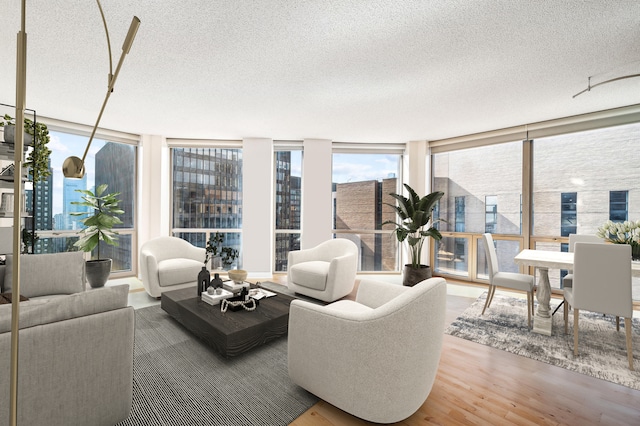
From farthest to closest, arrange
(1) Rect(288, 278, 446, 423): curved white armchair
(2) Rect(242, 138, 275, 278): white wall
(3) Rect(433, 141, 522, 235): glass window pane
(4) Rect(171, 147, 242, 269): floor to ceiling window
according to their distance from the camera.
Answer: (4) Rect(171, 147, 242, 269): floor to ceiling window
(2) Rect(242, 138, 275, 278): white wall
(3) Rect(433, 141, 522, 235): glass window pane
(1) Rect(288, 278, 446, 423): curved white armchair

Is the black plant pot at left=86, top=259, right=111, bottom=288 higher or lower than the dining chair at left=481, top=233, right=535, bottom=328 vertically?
lower

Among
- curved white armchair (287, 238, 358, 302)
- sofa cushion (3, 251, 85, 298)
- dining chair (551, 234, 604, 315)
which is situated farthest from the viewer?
curved white armchair (287, 238, 358, 302)

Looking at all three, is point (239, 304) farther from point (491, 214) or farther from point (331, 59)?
point (491, 214)

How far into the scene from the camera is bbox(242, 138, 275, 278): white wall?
5164 millimetres

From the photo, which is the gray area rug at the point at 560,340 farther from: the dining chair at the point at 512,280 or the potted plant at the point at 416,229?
the potted plant at the point at 416,229

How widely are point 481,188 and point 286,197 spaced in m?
3.43

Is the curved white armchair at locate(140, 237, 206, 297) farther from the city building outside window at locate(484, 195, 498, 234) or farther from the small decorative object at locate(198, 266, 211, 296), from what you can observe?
the city building outside window at locate(484, 195, 498, 234)

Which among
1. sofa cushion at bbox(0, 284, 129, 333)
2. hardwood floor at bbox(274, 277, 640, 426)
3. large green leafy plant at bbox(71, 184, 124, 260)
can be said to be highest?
large green leafy plant at bbox(71, 184, 124, 260)

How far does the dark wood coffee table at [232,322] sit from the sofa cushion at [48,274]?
2.86 feet

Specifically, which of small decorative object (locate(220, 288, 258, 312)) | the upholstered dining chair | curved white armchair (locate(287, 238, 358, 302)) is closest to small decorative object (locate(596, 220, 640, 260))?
the upholstered dining chair

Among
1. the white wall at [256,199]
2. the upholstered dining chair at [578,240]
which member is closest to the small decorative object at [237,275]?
the white wall at [256,199]

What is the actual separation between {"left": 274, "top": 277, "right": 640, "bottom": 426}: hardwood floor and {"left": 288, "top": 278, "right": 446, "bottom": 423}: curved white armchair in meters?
0.20

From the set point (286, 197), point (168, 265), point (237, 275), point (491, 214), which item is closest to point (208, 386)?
point (237, 275)

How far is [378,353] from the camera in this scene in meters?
1.49
